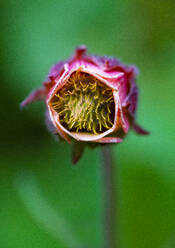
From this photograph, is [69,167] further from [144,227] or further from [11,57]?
[11,57]

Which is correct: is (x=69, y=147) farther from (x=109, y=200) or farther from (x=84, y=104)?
(x=84, y=104)

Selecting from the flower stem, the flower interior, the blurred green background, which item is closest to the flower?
the flower interior

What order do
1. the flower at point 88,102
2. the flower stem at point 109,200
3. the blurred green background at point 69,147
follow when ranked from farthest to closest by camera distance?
the blurred green background at point 69,147, the flower stem at point 109,200, the flower at point 88,102

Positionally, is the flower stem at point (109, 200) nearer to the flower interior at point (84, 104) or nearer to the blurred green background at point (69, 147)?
the blurred green background at point (69, 147)

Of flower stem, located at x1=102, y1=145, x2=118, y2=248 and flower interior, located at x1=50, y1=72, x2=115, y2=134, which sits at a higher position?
flower interior, located at x1=50, y1=72, x2=115, y2=134

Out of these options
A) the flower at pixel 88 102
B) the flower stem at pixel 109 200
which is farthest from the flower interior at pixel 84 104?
the flower stem at pixel 109 200

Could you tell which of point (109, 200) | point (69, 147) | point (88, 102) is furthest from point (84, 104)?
point (69, 147)

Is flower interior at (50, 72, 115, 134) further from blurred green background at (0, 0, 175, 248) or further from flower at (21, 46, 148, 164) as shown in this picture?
blurred green background at (0, 0, 175, 248)
